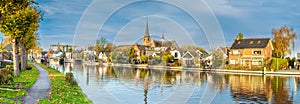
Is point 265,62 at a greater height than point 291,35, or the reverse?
point 291,35

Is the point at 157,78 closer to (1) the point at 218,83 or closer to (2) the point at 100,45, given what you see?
(1) the point at 218,83

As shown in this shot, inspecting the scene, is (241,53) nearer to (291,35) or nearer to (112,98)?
(291,35)

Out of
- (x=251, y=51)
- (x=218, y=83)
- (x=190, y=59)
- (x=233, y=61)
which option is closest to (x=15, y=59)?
(x=218, y=83)

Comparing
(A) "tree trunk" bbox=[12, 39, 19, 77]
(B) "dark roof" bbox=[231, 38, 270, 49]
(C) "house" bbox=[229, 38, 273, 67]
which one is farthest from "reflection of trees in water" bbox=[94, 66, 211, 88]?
(B) "dark roof" bbox=[231, 38, 270, 49]

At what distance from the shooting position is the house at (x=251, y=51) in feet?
256

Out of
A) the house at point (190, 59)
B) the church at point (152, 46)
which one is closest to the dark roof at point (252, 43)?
the house at point (190, 59)

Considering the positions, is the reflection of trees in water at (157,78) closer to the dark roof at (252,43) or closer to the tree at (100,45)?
the dark roof at (252,43)

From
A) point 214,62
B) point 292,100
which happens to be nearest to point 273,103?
point 292,100

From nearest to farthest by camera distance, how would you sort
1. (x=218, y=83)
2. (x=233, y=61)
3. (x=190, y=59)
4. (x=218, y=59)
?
(x=218, y=83) < (x=218, y=59) < (x=233, y=61) < (x=190, y=59)

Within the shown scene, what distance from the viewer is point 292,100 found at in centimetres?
2406

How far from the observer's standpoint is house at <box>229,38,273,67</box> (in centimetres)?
7794

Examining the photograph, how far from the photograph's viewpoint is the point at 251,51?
80.0 metres

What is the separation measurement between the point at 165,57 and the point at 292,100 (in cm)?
7113

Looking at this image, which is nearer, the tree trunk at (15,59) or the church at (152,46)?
the tree trunk at (15,59)
